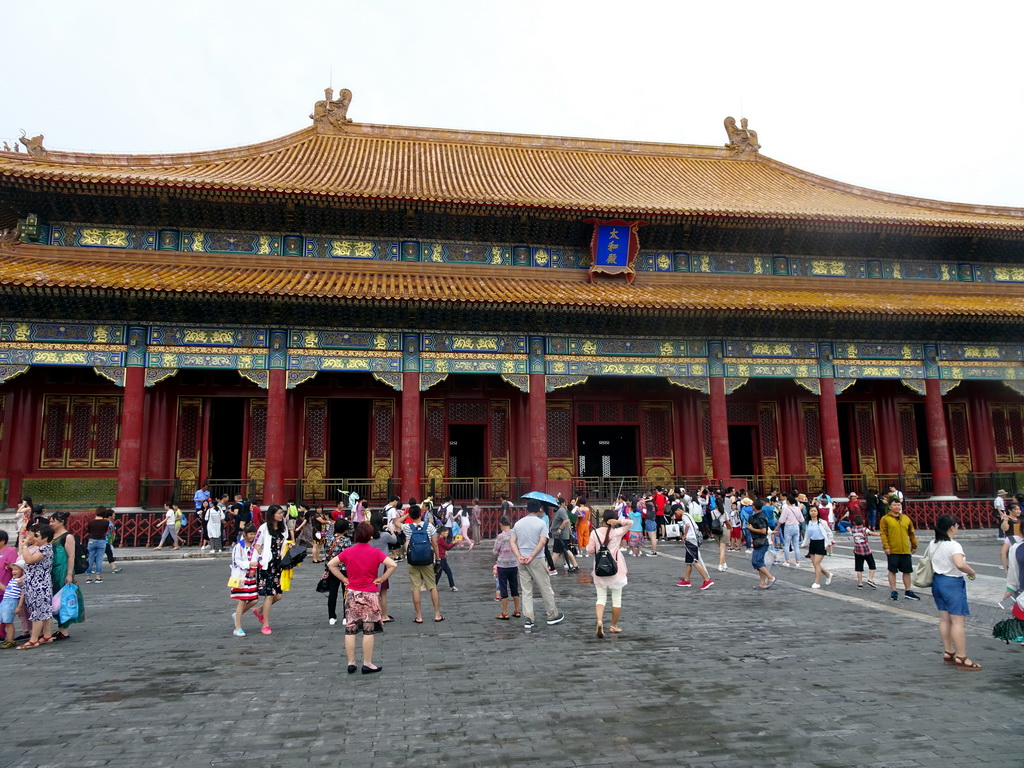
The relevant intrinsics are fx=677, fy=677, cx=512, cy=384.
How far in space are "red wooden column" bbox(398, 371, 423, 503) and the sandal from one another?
45.4 feet

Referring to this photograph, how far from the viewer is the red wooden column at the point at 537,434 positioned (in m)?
19.2

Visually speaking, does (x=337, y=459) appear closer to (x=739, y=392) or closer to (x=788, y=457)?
(x=739, y=392)

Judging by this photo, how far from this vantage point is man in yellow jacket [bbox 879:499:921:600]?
9984mm

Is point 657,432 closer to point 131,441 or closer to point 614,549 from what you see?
point 614,549

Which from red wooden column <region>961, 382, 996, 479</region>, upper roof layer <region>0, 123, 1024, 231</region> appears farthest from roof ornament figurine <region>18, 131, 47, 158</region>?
red wooden column <region>961, 382, 996, 479</region>

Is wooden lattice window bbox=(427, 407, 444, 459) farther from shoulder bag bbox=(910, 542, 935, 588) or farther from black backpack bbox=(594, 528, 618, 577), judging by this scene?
shoulder bag bbox=(910, 542, 935, 588)

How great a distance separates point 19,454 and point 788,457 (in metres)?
23.6

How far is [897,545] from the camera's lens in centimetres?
998

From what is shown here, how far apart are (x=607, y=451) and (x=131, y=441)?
1465cm

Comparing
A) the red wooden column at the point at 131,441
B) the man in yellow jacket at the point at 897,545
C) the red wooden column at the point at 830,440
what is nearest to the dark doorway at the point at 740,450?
the red wooden column at the point at 830,440

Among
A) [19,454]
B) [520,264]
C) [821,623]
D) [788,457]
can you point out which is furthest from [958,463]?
[19,454]

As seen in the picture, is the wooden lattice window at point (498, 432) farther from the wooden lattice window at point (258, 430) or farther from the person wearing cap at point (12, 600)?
the person wearing cap at point (12, 600)

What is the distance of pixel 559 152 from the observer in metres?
28.7

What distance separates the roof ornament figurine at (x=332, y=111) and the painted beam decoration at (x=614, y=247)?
12.2 m
